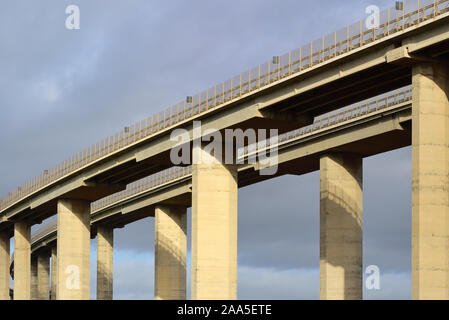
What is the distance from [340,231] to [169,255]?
98.0 feet

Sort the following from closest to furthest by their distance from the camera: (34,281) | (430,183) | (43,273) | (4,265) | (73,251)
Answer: (430,183)
(73,251)
(4,265)
(34,281)
(43,273)

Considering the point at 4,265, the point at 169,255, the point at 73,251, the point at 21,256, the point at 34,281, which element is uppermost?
the point at 73,251

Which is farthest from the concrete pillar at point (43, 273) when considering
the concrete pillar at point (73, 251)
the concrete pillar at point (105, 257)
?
the concrete pillar at point (73, 251)

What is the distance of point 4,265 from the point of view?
111 m

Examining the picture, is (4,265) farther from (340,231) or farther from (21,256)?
(340,231)

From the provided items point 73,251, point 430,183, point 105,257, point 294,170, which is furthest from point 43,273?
point 430,183

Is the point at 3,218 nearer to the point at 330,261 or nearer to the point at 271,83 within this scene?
the point at 330,261

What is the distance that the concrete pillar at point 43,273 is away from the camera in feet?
466

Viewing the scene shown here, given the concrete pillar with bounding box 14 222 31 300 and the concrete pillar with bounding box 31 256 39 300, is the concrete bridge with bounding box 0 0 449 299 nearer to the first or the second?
the concrete pillar with bounding box 14 222 31 300

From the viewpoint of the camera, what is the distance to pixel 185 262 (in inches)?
3765

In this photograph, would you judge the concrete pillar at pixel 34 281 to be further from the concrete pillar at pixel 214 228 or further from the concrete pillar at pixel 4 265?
the concrete pillar at pixel 214 228

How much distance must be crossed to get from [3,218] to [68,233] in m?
21.3

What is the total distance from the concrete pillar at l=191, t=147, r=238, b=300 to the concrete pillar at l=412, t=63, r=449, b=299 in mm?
18807
